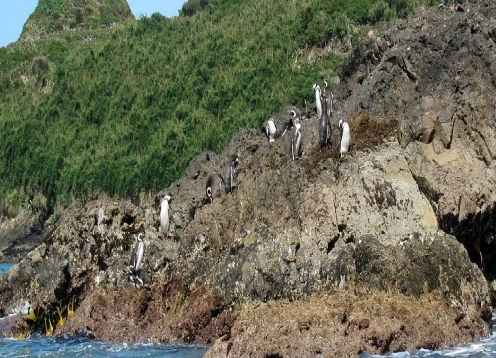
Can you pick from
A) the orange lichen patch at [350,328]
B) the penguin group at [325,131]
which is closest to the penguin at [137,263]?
the penguin group at [325,131]

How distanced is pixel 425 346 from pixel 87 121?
220ft

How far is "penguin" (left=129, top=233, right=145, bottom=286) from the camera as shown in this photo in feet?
69.5

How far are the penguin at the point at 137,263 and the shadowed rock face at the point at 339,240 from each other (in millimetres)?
278

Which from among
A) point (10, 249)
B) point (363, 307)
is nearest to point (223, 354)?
point (363, 307)

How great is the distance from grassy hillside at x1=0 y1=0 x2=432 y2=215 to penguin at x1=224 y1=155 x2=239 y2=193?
3919 cm

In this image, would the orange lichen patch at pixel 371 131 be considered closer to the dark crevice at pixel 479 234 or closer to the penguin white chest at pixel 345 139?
the penguin white chest at pixel 345 139

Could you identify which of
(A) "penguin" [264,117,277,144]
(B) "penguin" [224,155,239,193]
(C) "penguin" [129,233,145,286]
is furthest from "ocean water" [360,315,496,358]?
(A) "penguin" [264,117,277,144]

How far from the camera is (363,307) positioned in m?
16.8

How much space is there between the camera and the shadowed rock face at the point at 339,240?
663 inches

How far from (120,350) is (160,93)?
58.3 meters

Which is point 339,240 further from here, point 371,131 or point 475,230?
point 475,230

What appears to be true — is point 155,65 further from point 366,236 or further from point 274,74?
point 366,236

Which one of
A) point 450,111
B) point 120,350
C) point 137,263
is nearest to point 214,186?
point 137,263

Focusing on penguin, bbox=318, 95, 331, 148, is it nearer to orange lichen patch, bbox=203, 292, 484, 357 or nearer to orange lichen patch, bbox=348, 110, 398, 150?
orange lichen patch, bbox=348, 110, 398, 150
